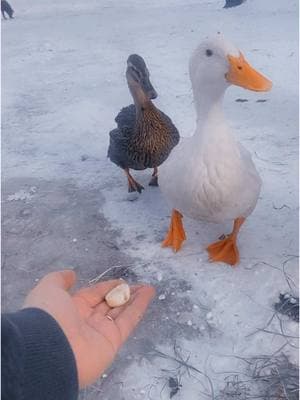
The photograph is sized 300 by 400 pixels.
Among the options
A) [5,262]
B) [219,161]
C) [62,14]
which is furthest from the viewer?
[62,14]

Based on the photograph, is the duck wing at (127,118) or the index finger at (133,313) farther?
the duck wing at (127,118)

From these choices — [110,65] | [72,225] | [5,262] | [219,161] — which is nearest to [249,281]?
[219,161]

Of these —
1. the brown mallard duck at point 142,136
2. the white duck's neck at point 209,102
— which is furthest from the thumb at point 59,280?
the brown mallard duck at point 142,136

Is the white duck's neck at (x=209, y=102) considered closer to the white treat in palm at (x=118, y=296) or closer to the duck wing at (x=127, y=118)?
the white treat in palm at (x=118, y=296)

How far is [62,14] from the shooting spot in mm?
8719

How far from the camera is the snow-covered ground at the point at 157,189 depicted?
2.06 metres

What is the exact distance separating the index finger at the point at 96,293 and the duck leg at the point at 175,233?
684mm

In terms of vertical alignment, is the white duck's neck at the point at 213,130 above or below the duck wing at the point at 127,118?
above

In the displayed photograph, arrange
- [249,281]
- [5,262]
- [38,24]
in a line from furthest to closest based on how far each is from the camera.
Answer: [38,24] → [5,262] → [249,281]

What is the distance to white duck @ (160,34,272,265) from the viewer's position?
80.0 inches

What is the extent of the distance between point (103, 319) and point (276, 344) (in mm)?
804

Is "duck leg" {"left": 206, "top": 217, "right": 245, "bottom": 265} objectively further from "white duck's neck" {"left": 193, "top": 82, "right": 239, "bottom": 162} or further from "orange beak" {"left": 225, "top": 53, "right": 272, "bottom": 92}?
"orange beak" {"left": 225, "top": 53, "right": 272, "bottom": 92}

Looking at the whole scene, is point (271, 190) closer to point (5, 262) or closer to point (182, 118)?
point (182, 118)

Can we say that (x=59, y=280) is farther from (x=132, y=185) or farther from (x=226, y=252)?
(x=132, y=185)
